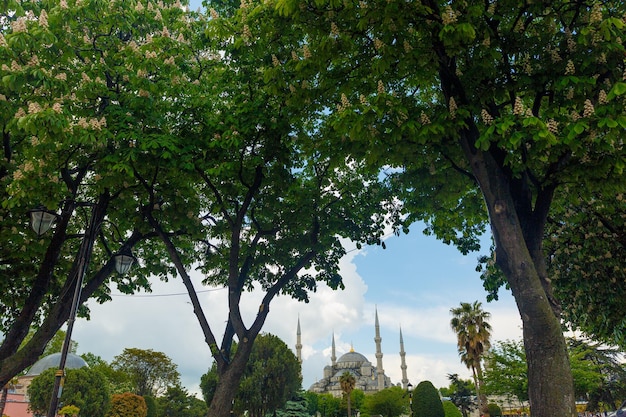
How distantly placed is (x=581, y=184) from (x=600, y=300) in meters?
8.03

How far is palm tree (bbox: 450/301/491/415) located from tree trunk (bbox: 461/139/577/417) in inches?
1422

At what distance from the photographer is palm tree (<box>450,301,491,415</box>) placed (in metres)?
42.1

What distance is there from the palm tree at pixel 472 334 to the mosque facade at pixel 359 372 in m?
70.7

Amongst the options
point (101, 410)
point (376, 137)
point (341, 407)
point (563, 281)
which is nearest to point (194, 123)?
point (376, 137)

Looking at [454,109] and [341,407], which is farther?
[341,407]

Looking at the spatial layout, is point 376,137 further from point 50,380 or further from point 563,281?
point 50,380

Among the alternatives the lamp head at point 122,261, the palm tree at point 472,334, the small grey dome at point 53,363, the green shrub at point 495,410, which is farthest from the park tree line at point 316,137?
the green shrub at point 495,410

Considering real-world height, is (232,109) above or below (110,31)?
below

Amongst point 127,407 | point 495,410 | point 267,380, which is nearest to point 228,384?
point 267,380

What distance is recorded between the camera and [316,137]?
40.4ft

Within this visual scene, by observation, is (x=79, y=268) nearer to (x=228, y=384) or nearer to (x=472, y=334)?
(x=228, y=384)

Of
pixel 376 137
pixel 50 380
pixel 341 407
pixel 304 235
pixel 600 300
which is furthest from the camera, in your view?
pixel 341 407

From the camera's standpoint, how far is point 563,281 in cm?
1600

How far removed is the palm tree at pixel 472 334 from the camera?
138 ft
